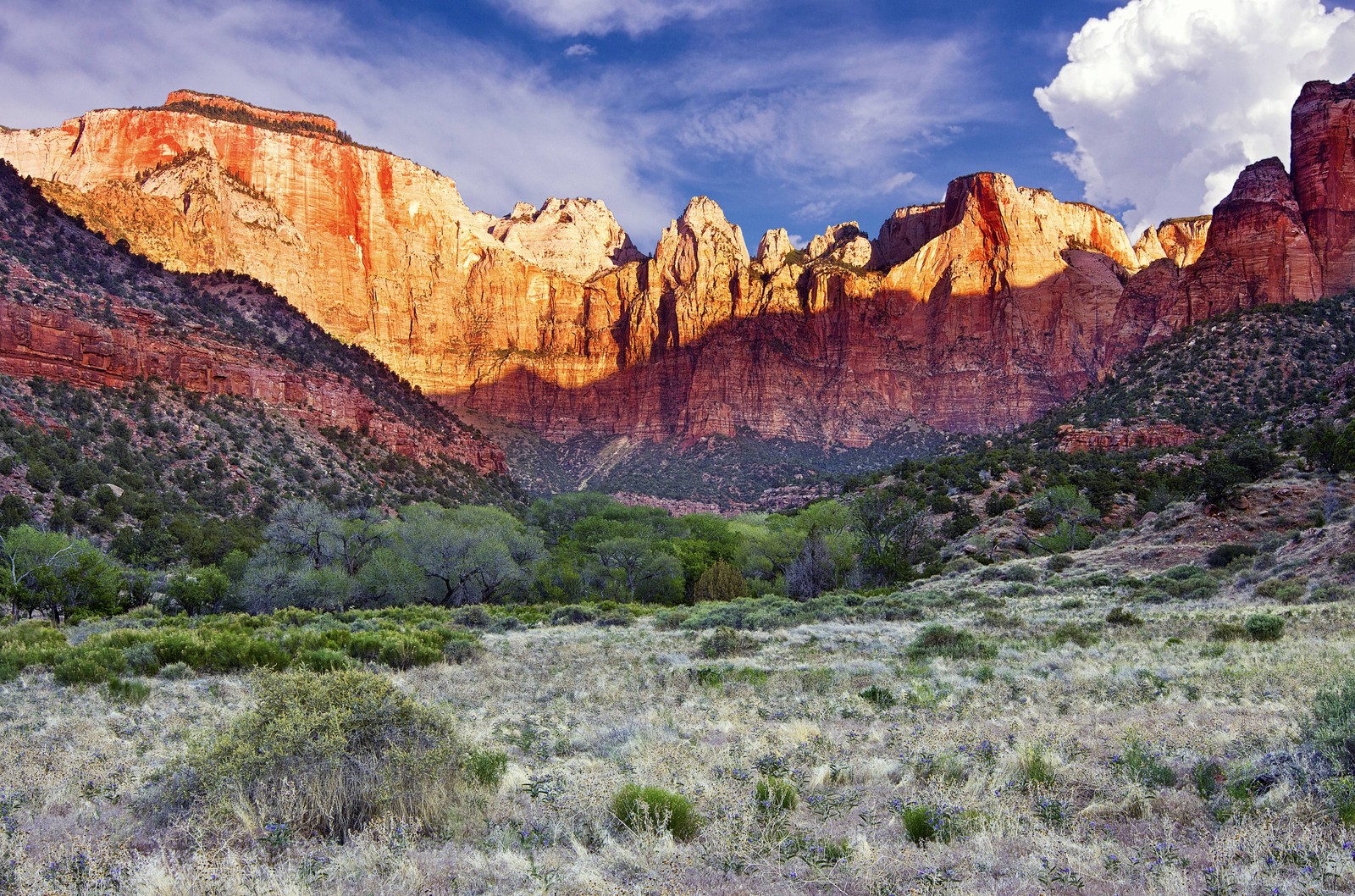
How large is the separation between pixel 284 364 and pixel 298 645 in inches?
1856

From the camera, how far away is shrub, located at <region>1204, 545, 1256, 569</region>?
80.9ft

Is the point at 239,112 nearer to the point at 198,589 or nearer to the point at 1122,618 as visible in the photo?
the point at 198,589

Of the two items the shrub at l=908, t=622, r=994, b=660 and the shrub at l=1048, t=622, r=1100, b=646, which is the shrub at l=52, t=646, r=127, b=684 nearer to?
the shrub at l=908, t=622, r=994, b=660

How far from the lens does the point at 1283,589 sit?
18188 mm

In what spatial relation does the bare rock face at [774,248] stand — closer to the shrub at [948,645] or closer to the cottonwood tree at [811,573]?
the cottonwood tree at [811,573]

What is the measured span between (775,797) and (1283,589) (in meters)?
18.9

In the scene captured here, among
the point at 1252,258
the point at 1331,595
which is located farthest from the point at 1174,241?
the point at 1331,595

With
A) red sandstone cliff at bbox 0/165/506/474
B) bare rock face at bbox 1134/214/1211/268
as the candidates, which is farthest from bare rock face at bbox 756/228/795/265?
red sandstone cliff at bbox 0/165/506/474

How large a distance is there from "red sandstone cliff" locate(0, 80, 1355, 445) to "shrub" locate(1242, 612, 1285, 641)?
10705 cm

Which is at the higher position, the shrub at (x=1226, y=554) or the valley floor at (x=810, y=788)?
the shrub at (x=1226, y=554)

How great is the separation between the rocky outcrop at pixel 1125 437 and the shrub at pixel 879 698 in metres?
49.0

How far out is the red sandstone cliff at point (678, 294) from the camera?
110250 mm

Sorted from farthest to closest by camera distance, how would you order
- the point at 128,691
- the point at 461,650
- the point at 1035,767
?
the point at 461,650 < the point at 128,691 < the point at 1035,767

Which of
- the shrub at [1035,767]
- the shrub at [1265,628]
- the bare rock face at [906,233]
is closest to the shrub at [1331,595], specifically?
the shrub at [1265,628]
